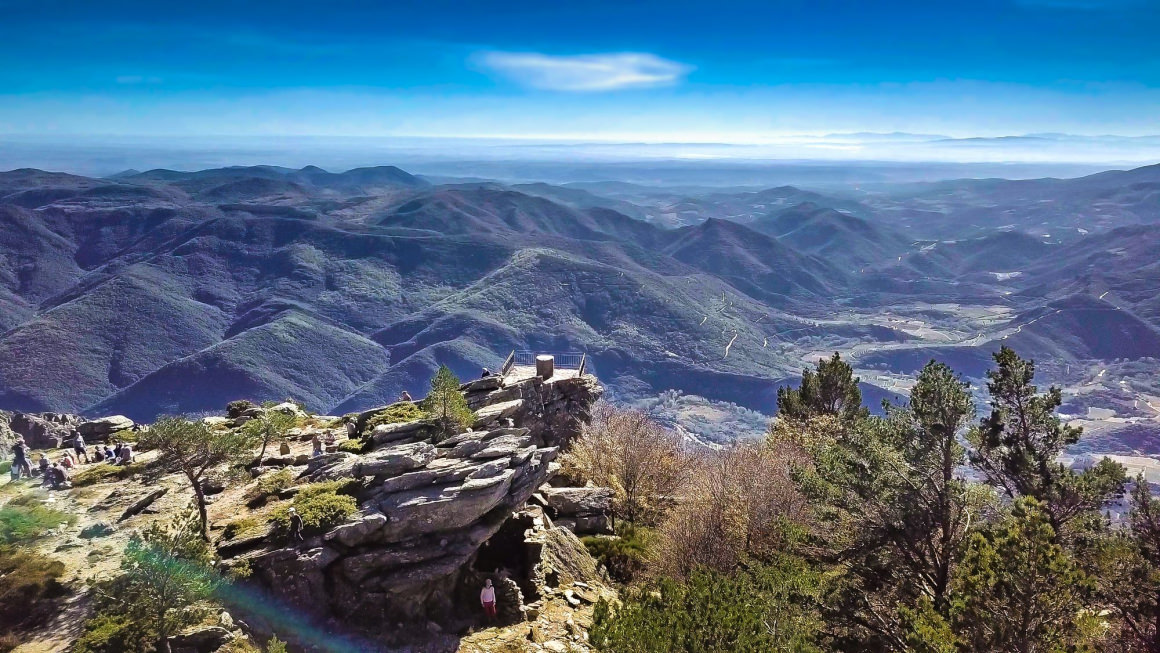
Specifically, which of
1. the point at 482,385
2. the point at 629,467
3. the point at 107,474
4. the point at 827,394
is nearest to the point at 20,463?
the point at 107,474

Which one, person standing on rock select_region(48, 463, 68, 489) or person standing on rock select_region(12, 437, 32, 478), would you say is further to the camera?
person standing on rock select_region(12, 437, 32, 478)

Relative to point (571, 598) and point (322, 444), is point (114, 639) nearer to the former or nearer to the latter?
point (571, 598)

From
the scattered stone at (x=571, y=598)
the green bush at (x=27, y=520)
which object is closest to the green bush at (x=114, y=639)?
the green bush at (x=27, y=520)

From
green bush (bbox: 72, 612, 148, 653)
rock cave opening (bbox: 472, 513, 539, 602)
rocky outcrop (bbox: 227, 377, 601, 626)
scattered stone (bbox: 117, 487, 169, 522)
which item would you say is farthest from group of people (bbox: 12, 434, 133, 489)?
rock cave opening (bbox: 472, 513, 539, 602)

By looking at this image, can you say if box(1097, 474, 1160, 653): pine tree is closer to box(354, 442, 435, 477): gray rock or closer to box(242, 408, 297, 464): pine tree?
box(354, 442, 435, 477): gray rock

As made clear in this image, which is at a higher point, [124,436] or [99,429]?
[124,436]

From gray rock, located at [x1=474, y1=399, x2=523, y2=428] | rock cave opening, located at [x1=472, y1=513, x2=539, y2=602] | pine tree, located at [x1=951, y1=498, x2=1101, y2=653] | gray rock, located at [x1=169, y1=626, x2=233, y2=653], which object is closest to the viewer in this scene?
pine tree, located at [x1=951, y1=498, x2=1101, y2=653]
